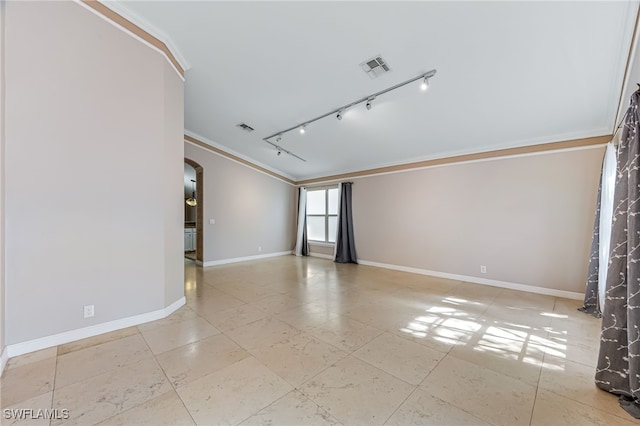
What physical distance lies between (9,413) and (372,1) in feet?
12.9

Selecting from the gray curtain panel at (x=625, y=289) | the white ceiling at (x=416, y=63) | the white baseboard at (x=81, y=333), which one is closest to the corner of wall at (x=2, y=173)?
the white baseboard at (x=81, y=333)

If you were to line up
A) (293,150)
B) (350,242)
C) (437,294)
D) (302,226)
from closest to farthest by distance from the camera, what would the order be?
(437,294) < (293,150) < (350,242) < (302,226)

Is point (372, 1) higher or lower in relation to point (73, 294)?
higher

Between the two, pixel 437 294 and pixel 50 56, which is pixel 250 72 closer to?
pixel 50 56

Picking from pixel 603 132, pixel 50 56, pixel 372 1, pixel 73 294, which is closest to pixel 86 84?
pixel 50 56

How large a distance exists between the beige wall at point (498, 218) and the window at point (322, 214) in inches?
64.9

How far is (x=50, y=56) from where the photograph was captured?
2146 mm

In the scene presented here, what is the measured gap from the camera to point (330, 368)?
1.88 meters

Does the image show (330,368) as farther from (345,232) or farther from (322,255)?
(322,255)

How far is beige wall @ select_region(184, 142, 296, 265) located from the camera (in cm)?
575

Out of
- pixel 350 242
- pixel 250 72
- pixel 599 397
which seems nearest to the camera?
pixel 599 397

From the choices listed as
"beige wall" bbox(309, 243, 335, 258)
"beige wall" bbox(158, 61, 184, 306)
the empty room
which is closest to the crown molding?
the empty room

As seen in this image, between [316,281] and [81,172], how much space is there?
3589mm

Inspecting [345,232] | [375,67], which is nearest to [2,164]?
[375,67]
